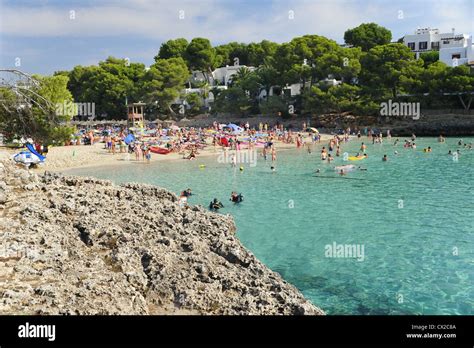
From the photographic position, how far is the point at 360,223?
54.2 feet

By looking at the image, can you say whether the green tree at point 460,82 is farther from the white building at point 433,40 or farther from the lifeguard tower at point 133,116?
the lifeguard tower at point 133,116

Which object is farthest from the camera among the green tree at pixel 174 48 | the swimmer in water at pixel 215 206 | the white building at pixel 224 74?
the green tree at pixel 174 48

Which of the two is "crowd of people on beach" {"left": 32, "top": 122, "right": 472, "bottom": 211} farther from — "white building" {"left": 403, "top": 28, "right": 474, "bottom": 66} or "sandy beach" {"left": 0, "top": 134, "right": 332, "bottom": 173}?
"white building" {"left": 403, "top": 28, "right": 474, "bottom": 66}

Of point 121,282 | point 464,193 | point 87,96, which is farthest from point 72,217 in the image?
point 87,96

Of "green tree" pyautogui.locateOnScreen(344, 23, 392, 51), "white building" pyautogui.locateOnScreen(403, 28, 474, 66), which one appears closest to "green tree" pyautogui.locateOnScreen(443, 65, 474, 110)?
"white building" pyautogui.locateOnScreen(403, 28, 474, 66)

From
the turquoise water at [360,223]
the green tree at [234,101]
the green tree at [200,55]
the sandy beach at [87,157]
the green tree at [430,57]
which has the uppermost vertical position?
the green tree at [200,55]

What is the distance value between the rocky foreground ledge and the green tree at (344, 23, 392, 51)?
7034 cm

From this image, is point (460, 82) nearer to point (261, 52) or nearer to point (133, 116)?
point (261, 52)

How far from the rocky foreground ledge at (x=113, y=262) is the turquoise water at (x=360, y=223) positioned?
8.61ft

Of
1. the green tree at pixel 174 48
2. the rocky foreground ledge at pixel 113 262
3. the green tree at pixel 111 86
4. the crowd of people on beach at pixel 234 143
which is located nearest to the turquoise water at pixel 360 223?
the crowd of people on beach at pixel 234 143

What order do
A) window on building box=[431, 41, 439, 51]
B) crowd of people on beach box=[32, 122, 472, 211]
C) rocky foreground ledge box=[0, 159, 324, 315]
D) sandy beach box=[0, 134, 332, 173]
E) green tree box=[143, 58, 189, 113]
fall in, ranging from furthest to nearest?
window on building box=[431, 41, 439, 51] → green tree box=[143, 58, 189, 113] → crowd of people on beach box=[32, 122, 472, 211] → sandy beach box=[0, 134, 332, 173] → rocky foreground ledge box=[0, 159, 324, 315]

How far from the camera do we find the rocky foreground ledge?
6109 mm

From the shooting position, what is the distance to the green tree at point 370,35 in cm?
7275

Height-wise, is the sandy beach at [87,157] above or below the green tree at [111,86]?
below
